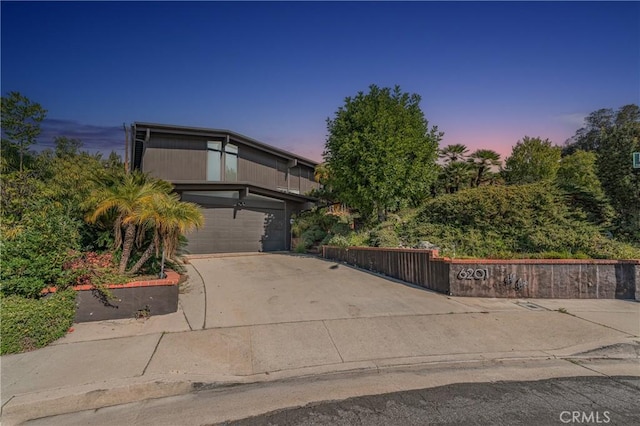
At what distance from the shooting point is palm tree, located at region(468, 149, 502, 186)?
58.1 ft

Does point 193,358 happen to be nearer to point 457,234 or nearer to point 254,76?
point 457,234

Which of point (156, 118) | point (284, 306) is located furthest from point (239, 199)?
point (284, 306)

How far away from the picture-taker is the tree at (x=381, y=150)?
12.5 meters

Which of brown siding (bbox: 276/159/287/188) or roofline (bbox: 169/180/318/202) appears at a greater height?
brown siding (bbox: 276/159/287/188)

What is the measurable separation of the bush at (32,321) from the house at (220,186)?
9.74 m

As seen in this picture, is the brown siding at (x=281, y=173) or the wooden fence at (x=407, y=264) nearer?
the wooden fence at (x=407, y=264)

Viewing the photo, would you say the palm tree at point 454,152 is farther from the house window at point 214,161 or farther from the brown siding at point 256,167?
the house window at point 214,161

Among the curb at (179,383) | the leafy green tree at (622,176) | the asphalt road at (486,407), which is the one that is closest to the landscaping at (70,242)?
the curb at (179,383)

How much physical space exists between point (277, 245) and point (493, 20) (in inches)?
535

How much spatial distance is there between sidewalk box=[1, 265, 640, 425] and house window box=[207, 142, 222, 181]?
11.5 m

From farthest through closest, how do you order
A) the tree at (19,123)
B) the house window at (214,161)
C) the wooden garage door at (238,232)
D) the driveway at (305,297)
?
the tree at (19,123)
the house window at (214,161)
the wooden garage door at (238,232)
the driveway at (305,297)

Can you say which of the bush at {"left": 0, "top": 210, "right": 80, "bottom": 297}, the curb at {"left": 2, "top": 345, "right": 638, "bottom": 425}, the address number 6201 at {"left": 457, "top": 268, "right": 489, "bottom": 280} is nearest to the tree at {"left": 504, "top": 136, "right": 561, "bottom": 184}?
the address number 6201 at {"left": 457, "top": 268, "right": 489, "bottom": 280}

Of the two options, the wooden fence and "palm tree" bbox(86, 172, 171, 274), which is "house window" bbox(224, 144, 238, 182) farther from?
"palm tree" bbox(86, 172, 171, 274)

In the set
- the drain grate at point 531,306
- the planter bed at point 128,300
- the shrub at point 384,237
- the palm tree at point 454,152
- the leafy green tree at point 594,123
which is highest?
the leafy green tree at point 594,123
